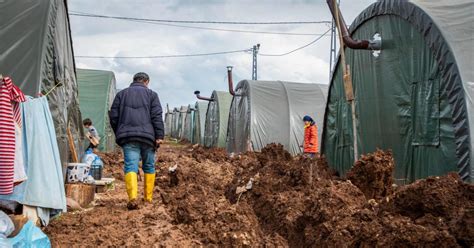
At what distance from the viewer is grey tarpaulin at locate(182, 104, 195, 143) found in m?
37.9

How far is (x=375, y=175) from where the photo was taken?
23.9 ft

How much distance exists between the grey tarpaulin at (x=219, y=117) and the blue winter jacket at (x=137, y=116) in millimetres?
18022

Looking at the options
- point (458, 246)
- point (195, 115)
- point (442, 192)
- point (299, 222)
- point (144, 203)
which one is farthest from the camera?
point (195, 115)

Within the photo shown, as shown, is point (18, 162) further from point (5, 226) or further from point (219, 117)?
point (219, 117)

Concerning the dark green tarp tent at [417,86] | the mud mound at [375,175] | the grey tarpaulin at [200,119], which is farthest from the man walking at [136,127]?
the grey tarpaulin at [200,119]

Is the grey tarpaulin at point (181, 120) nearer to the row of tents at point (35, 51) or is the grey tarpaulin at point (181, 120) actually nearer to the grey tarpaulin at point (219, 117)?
the grey tarpaulin at point (219, 117)

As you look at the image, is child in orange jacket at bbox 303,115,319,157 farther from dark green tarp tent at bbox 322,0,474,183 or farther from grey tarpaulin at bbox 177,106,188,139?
grey tarpaulin at bbox 177,106,188,139

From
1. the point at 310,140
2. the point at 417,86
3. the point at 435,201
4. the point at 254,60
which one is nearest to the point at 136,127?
the point at 435,201

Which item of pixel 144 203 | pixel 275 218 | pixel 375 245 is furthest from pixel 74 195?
pixel 375 245

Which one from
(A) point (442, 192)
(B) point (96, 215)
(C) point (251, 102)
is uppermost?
(C) point (251, 102)

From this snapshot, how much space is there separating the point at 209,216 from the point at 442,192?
2551 millimetres

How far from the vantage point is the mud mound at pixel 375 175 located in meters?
7.27

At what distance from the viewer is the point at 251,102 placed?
18.9 metres

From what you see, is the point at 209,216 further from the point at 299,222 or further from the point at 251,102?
the point at 251,102
